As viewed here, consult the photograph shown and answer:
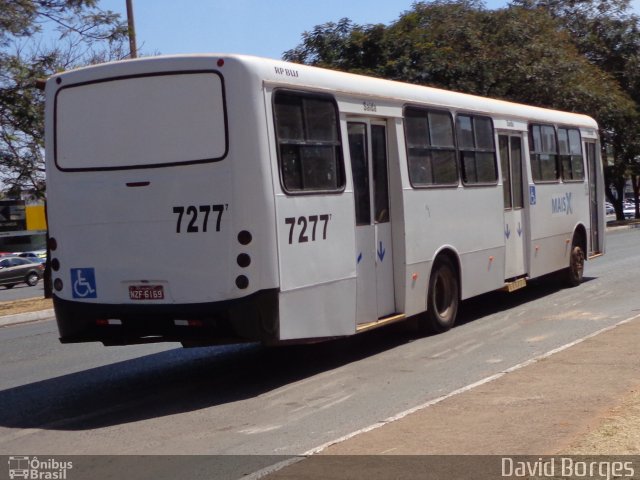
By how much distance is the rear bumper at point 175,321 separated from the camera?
889 centimetres

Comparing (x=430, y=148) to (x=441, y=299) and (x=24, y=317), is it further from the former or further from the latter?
(x=24, y=317)

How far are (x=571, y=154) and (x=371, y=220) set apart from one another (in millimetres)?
8235

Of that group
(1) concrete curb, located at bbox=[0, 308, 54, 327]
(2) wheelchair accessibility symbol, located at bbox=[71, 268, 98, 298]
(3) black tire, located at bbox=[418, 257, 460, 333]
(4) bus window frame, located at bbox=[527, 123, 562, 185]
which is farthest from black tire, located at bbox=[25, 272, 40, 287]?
(2) wheelchair accessibility symbol, located at bbox=[71, 268, 98, 298]

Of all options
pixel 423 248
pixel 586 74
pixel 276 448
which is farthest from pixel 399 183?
pixel 586 74

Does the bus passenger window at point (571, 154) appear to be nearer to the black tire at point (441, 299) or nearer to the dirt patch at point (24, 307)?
the black tire at point (441, 299)

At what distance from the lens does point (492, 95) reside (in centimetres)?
3294

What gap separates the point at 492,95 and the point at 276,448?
1071 inches

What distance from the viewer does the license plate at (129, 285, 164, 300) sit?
9195 millimetres

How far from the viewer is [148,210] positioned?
929cm

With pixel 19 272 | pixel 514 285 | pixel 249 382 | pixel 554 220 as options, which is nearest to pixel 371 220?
pixel 249 382

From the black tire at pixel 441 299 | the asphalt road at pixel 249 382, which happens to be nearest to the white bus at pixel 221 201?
the asphalt road at pixel 249 382

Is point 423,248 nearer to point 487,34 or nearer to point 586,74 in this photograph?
point 487,34

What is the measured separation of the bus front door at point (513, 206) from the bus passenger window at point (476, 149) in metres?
0.49

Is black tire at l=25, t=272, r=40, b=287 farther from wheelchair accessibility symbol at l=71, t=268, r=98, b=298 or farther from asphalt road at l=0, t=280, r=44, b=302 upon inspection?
wheelchair accessibility symbol at l=71, t=268, r=98, b=298
